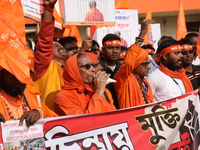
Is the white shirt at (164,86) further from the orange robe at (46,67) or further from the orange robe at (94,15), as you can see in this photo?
the orange robe at (94,15)

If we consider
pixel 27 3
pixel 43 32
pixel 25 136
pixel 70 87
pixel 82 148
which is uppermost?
pixel 27 3

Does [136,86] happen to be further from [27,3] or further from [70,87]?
[27,3]

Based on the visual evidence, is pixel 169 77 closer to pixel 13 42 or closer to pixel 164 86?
pixel 164 86

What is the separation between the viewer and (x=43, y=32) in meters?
3.30

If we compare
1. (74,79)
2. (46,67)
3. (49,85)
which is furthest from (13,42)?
(49,85)

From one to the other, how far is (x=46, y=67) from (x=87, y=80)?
1.34 feet

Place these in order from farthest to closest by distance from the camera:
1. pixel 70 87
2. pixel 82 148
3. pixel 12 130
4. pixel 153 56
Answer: pixel 153 56
pixel 70 87
pixel 82 148
pixel 12 130

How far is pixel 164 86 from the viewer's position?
473 cm

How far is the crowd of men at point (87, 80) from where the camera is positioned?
10.0ft

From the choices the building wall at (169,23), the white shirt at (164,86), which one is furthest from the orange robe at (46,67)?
the building wall at (169,23)

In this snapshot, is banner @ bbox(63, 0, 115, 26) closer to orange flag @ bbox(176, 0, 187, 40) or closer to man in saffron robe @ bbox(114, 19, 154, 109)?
man in saffron robe @ bbox(114, 19, 154, 109)

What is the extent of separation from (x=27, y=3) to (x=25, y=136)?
8.15 ft

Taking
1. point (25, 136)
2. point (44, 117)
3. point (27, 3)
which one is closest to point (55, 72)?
point (27, 3)

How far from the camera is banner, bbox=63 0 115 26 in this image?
5820mm
